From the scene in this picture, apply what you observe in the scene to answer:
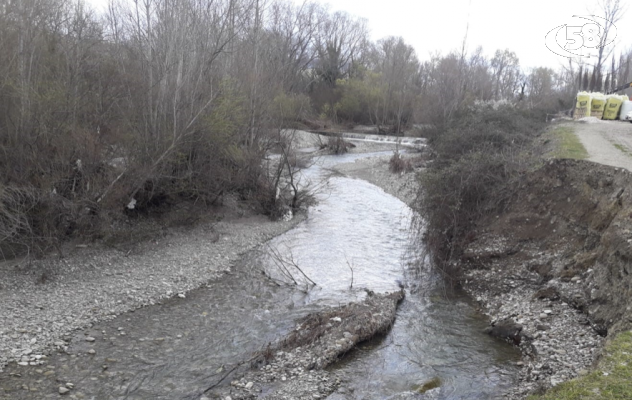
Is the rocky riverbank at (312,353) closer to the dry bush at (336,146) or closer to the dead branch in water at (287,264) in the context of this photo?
the dead branch in water at (287,264)

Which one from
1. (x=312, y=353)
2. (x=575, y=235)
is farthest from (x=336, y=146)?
(x=312, y=353)

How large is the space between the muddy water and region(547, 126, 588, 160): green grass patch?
6.14 m

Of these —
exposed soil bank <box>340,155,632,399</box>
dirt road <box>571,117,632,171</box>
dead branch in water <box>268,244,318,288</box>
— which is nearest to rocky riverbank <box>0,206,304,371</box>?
dead branch in water <box>268,244,318,288</box>

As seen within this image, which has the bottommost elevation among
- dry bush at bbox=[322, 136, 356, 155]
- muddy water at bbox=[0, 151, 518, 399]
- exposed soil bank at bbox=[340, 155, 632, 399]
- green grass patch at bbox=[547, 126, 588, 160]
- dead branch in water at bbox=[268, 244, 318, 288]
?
muddy water at bbox=[0, 151, 518, 399]

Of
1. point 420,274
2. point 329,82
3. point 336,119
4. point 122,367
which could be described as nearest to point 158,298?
point 122,367

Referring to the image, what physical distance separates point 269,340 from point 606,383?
18.7ft

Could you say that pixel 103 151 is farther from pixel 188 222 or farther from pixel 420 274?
pixel 420 274

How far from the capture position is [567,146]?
714 inches

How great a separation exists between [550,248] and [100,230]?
1177 cm

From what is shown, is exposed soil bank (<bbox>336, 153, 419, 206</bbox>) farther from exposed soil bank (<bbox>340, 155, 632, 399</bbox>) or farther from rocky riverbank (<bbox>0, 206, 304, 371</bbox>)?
rocky riverbank (<bbox>0, 206, 304, 371</bbox>)

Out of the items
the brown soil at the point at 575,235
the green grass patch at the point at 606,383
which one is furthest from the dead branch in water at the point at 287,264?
the green grass patch at the point at 606,383

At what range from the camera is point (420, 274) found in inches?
540

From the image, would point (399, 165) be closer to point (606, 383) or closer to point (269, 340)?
point (269, 340)

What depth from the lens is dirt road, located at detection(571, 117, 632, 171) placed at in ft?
50.1
